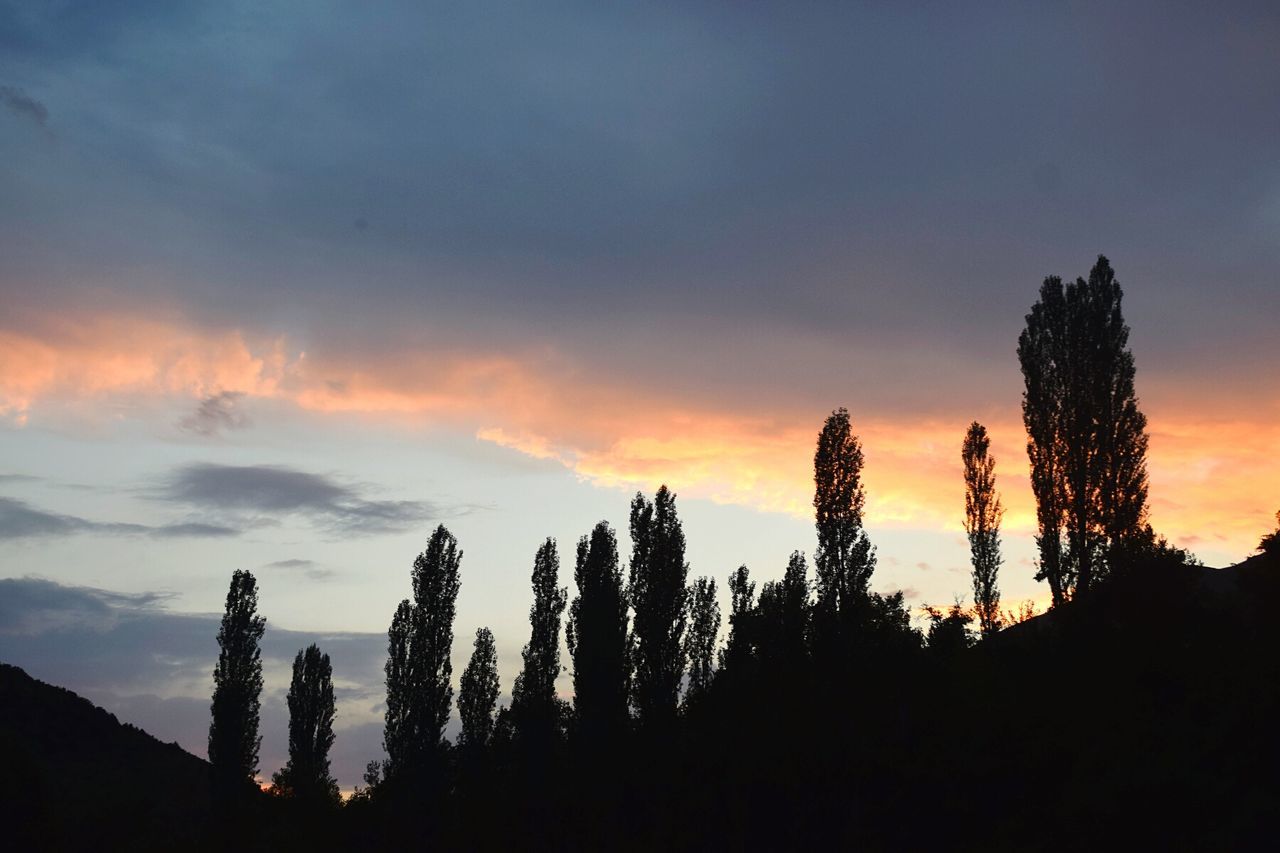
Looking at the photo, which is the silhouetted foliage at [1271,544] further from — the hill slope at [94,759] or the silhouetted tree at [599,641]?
the hill slope at [94,759]

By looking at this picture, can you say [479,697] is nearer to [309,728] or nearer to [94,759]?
[309,728]

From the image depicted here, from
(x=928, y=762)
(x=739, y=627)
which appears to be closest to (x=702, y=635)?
(x=739, y=627)

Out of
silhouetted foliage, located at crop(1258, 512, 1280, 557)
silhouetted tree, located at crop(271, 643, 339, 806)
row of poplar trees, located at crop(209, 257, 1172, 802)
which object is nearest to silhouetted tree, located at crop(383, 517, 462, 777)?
row of poplar trees, located at crop(209, 257, 1172, 802)

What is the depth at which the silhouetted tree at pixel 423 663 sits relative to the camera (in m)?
48.9

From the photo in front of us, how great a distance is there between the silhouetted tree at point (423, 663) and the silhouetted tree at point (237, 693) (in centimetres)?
870

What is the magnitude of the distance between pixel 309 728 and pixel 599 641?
24.5m

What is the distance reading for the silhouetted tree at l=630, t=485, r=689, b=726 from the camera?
148 ft

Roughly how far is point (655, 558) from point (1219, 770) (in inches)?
1224

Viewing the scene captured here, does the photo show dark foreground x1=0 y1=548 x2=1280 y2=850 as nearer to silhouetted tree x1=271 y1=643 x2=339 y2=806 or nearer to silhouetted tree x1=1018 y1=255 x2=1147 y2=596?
silhouetted tree x1=1018 y1=255 x2=1147 y2=596

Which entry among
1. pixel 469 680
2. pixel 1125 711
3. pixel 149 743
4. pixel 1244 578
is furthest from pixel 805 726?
pixel 149 743

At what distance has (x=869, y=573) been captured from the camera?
142 ft

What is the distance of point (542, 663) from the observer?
5062cm

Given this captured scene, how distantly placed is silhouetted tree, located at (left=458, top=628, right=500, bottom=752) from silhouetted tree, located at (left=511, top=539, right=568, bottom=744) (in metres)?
3.18

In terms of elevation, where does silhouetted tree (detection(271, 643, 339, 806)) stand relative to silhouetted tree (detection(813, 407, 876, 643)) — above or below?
below
